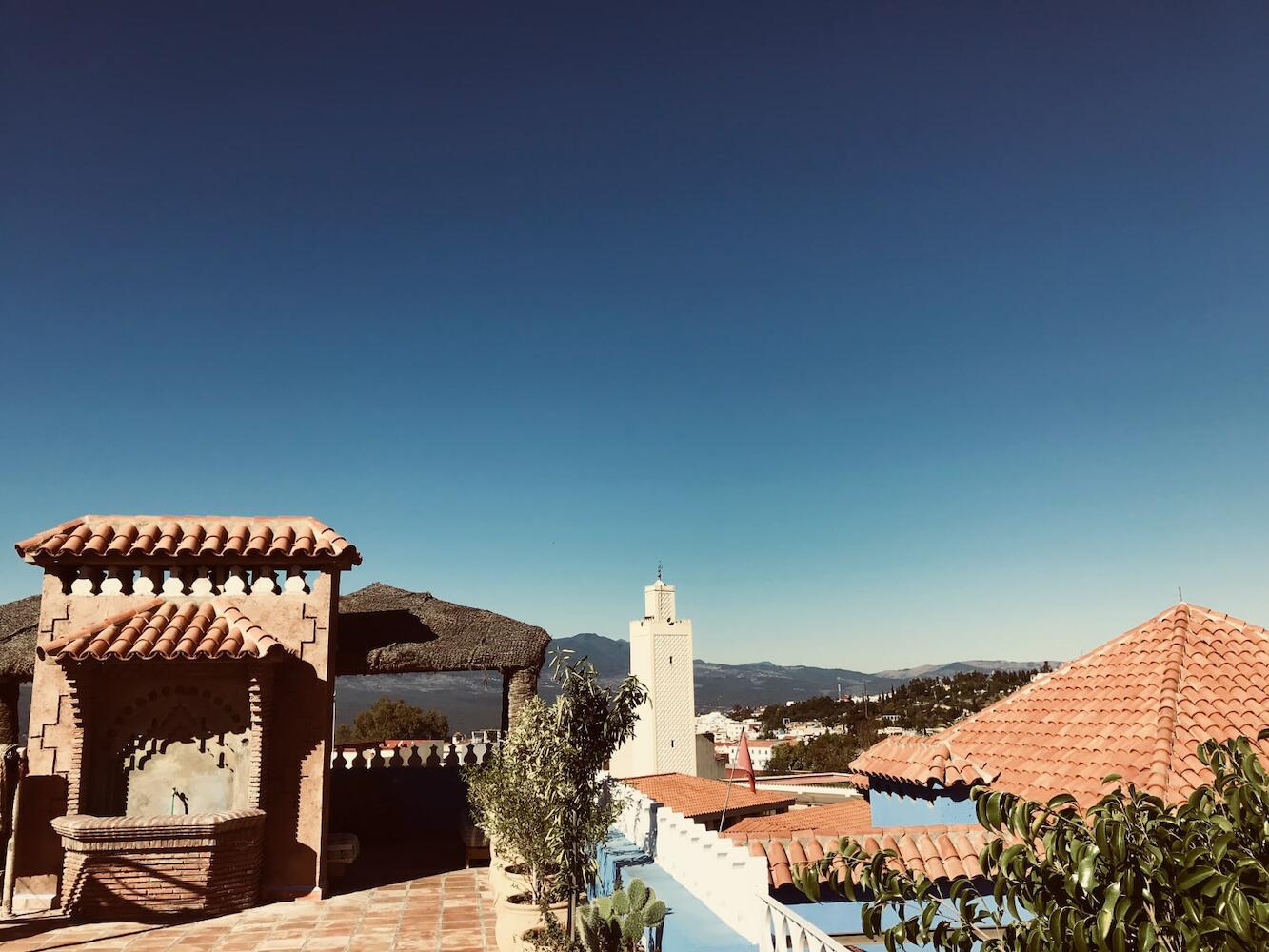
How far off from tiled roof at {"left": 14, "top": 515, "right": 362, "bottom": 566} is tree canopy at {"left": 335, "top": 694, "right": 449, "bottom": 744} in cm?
3183

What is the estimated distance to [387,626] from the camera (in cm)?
1797

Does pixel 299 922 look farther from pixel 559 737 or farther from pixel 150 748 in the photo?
pixel 559 737

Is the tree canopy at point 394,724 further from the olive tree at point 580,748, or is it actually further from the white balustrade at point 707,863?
the olive tree at point 580,748

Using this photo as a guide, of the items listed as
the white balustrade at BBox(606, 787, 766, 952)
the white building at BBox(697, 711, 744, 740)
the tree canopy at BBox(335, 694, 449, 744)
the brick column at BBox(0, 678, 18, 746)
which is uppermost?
the brick column at BBox(0, 678, 18, 746)

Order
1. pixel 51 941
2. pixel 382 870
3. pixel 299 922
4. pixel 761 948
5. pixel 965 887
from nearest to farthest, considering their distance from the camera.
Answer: pixel 965 887, pixel 761 948, pixel 51 941, pixel 299 922, pixel 382 870

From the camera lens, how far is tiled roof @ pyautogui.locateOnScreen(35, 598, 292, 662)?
40.4ft

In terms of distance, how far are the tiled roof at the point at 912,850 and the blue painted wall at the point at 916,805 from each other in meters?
1.02

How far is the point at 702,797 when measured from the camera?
2242 centimetres

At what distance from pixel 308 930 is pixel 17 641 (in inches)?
326

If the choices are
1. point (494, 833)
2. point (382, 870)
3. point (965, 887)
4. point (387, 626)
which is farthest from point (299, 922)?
point (965, 887)

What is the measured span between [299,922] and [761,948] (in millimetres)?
8571

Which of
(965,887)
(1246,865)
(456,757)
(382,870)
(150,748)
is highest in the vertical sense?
(1246,865)

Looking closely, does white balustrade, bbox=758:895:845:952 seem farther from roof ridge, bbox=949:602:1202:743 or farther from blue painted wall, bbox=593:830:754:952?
roof ridge, bbox=949:602:1202:743

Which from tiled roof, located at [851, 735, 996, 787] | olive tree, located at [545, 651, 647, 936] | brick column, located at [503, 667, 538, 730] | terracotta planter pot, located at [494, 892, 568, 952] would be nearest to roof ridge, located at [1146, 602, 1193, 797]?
tiled roof, located at [851, 735, 996, 787]
